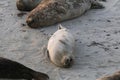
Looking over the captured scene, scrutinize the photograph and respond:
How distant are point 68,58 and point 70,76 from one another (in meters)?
0.26

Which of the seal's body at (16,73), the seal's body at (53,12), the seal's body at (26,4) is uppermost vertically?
the seal's body at (16,73)

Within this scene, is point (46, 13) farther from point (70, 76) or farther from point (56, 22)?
point (70, 76)

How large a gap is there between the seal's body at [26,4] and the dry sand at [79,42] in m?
0.13

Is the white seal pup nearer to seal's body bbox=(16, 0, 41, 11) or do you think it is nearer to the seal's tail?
the seal's tail

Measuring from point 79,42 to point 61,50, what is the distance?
85 centimetres

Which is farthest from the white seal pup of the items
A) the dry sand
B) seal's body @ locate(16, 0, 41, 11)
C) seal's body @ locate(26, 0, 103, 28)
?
seal's body @ locate(16, 0, 41, 11)

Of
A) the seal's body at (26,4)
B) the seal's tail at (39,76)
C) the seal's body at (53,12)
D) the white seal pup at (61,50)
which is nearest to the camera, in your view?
the seal's tail at (39,76)

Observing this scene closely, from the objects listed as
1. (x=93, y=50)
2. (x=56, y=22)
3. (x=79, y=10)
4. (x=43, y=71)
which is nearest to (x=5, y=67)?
(x=43, y=71)

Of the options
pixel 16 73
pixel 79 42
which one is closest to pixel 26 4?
pixel 79 42

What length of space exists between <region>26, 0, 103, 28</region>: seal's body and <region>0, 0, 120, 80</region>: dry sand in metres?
0.11

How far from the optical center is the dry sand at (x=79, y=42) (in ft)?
16.2

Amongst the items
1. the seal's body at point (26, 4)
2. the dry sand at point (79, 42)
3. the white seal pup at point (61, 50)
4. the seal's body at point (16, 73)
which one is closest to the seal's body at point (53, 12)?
the dry sand at point (79, 42)

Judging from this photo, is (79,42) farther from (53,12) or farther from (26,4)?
(26,4)

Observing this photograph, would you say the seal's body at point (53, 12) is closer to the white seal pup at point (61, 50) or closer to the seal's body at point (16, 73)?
the white seal pup at point (61, 50)
